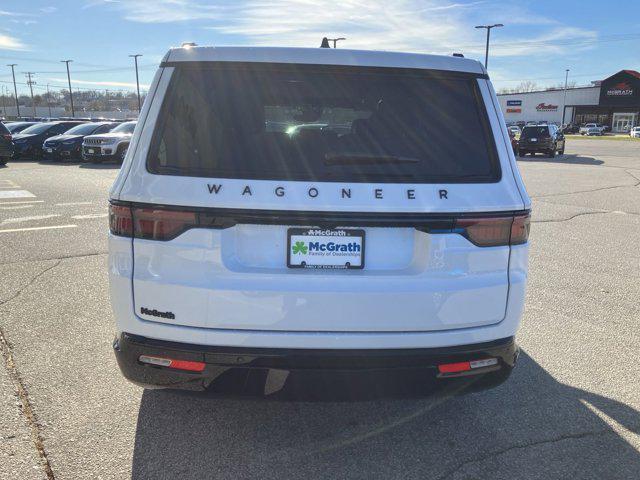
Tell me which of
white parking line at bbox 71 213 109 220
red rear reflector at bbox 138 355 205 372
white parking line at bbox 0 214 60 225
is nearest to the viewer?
red rear reflector at bbox 138 355 205 372

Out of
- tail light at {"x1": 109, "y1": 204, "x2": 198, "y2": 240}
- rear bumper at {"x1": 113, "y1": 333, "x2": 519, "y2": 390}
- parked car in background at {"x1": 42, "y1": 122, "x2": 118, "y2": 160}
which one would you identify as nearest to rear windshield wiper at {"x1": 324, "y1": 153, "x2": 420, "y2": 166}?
tail light at {"x1": 109, "y1": 204, "x2": 198, "y2": 240}

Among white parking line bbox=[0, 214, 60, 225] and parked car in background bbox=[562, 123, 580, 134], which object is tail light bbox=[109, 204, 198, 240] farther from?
parked car in background bbox=[562, 123, 580, 134]

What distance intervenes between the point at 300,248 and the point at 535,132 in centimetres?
3058

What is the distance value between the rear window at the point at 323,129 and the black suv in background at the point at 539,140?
29.7 metres

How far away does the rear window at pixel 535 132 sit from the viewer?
29.6m

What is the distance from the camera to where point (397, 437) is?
118 inches

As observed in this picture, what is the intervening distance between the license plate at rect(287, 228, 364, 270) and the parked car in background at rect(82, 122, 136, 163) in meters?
20.1

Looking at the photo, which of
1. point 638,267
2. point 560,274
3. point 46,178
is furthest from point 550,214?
point 46,178

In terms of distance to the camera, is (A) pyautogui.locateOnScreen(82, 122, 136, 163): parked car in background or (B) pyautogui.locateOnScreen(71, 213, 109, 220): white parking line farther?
(A) pyautogui.locateOnScreen(82, 122, 136, 163): parked car in background

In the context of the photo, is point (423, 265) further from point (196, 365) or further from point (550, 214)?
point (550, 214)

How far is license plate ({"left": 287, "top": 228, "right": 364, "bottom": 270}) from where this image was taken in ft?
7.84

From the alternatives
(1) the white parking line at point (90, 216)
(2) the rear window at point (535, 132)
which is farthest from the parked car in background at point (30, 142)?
(2) the rear window at point (535, 132)

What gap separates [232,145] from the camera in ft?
8.09

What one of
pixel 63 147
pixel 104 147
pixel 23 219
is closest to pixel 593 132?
pixel 104 147
